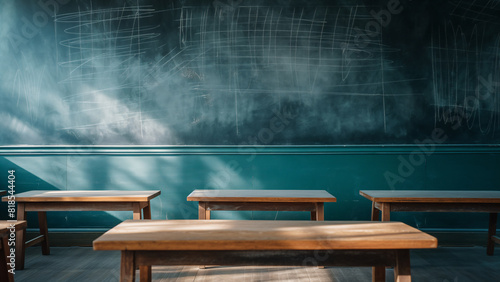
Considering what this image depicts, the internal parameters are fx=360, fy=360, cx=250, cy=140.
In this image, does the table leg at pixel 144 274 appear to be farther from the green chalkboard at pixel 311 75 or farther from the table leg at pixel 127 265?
the green chalkboard at pixel 311 75

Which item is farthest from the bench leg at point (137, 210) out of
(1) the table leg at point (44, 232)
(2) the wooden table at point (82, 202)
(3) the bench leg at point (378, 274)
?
(3) the bench leg at point (378, 274)

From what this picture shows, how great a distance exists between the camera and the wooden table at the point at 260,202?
2.49 metres

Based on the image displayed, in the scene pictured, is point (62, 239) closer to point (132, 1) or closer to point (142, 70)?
point (142, 70)

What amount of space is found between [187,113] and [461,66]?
267cm

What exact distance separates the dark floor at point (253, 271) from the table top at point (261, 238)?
41.0 inches

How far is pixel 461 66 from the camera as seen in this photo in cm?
346

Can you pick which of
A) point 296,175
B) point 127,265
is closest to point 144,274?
point 127,265

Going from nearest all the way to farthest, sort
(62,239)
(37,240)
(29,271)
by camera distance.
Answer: (29,271) < (37,240) < (62,239)

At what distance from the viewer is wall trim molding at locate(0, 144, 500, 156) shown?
343cm

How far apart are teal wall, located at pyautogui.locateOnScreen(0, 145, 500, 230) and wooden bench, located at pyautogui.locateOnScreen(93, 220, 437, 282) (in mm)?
1817

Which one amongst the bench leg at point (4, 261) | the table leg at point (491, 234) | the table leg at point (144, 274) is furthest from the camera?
the table leg at point (491, 234)

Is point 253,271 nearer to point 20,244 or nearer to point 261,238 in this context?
point 261,238

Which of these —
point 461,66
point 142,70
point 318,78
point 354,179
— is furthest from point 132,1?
point 461,66

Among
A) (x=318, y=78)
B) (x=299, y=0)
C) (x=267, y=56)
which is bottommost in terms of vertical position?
(x=318, y=78)
